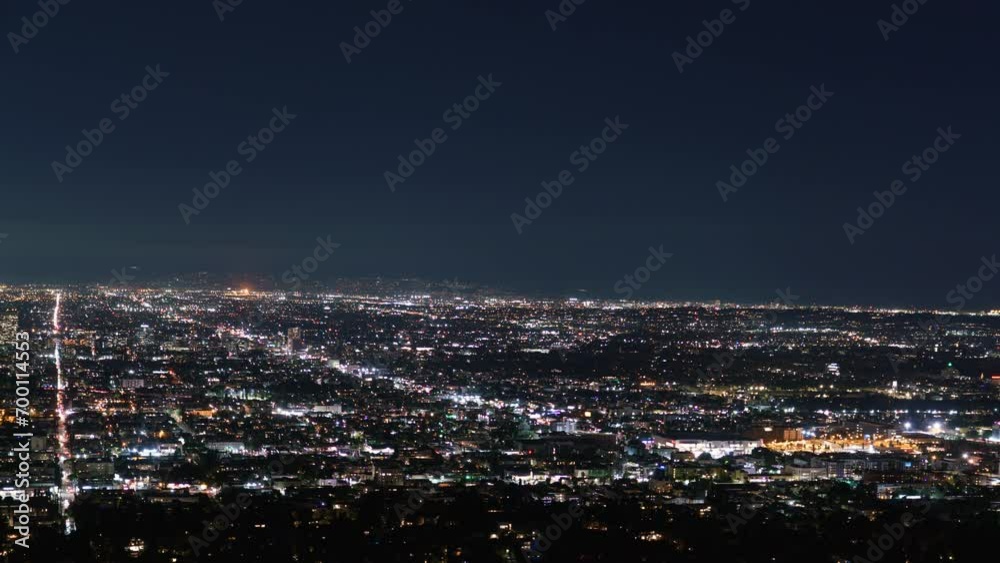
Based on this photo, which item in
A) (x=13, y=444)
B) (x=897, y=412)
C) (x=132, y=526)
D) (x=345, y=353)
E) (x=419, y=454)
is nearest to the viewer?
(x=132, y=526)

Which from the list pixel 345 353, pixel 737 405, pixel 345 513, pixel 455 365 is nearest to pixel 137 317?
pixel 345 353

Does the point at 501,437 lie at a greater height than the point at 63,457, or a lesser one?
greater

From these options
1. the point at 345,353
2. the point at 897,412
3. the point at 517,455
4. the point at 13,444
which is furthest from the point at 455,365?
the point at 13,444

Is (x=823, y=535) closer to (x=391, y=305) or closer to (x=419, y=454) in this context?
(x=419, y=454)

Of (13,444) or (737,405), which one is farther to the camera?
(737,405)

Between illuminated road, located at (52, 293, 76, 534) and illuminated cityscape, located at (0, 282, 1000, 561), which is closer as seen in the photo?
illuminated cityscape, located at (0, 282, 1000, 561)

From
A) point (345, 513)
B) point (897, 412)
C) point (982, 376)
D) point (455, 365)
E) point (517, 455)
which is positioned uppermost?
point (455, 365)

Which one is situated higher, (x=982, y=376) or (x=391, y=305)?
(x=391, y=305)

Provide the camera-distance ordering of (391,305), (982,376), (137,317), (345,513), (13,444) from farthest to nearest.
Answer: (391,305) → (137,317) → (982,376) → (13,444) → (345,513)

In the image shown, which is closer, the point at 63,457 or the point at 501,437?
the point at 63,457

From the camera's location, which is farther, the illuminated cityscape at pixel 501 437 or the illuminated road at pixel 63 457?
the illuminated road at pixel 63 457
